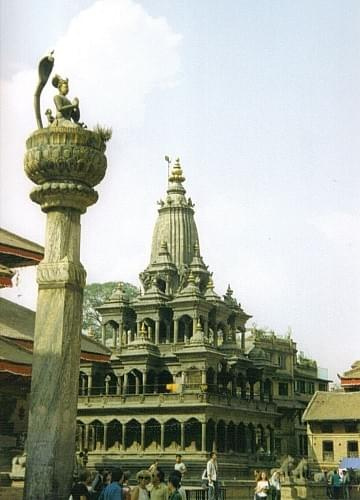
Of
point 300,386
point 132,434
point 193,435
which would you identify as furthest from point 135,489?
point 300,386

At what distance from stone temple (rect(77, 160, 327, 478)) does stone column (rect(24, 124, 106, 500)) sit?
33923 millimetres

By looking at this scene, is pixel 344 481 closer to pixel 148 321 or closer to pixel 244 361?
pixel 244 361

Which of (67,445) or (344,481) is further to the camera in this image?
(344,481)

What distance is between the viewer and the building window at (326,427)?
6488 cm

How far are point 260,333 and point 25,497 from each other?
2729 inches

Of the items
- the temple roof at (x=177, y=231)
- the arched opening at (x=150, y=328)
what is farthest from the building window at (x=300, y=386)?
the arched opening at (x=150, y=328)

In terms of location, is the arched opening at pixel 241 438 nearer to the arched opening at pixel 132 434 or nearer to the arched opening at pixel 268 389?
the arched opening at pixel 268 389

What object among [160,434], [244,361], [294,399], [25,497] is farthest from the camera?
[294,399]

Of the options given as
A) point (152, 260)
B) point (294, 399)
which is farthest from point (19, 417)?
point (294, 399)

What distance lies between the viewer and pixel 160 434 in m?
54.1

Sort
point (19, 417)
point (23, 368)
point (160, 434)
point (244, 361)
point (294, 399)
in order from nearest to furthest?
1. point (23, 368)
2. point (19, 417)
3. point (160, 434)
4. point (244, 361)
5. point (294, 399)

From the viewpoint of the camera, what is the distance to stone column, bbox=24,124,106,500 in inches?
551

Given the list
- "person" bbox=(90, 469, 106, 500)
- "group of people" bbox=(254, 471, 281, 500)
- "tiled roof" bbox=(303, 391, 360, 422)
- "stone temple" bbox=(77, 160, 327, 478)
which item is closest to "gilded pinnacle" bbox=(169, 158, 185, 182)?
"stone temple" bbox=(77, 160, 327, 478)

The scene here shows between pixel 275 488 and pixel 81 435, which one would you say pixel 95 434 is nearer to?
pixel 81 435
